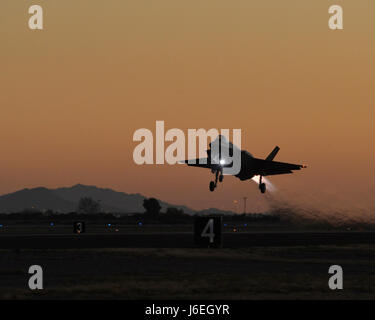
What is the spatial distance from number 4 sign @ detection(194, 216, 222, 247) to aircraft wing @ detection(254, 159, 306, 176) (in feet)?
60.8

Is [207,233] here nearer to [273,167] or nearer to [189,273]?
[189,273]

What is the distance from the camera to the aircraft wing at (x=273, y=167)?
7506 centimetres

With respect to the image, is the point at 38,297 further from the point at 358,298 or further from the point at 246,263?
the point at 246,263

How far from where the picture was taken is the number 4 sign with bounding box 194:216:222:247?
185ft

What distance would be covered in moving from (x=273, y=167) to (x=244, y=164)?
587cm

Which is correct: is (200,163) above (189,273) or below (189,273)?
above

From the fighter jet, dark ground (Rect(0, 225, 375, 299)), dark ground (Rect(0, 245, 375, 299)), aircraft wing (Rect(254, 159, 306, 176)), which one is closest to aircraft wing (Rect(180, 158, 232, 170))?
the fighter jet

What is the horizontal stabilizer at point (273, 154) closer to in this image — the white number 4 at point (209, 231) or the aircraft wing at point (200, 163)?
the aircraft wing at point (200, 163)

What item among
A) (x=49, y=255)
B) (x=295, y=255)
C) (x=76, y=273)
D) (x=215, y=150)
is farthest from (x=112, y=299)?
(x=215, y=150)

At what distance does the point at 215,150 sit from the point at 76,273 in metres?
31.5

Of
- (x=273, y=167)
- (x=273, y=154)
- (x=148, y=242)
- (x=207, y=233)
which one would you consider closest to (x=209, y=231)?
(x=207, y=233)

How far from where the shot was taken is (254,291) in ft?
104

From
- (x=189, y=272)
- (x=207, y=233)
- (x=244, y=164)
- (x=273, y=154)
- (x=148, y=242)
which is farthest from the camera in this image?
(x=273, y=154)

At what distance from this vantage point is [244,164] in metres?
72.1
